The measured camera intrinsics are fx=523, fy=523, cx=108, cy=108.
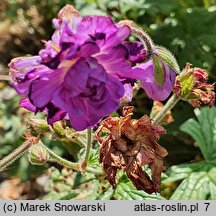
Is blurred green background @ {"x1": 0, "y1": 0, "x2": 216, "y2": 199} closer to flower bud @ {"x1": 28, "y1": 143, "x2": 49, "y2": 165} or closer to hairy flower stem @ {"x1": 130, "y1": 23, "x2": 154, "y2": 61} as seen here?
flower bud @ {"x1": 28, "y1": 143, "x2": 49, "y2": 165}

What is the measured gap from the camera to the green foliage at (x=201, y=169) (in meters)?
2.09

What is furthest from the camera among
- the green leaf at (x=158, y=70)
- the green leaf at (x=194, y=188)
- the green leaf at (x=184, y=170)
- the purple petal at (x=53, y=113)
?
the green leaf at (x=184, y=170)

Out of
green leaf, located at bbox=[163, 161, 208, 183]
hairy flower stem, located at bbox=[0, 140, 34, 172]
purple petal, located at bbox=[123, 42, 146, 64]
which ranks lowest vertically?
green leaf, located at bbox=[163, 161, 208, 183]

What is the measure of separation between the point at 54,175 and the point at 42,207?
0.50m

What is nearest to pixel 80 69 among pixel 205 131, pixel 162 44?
pixel 205 131

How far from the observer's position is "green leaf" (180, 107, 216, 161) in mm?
2275

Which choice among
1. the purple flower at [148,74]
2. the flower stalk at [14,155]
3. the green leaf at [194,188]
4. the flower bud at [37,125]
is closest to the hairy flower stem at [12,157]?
the flower stalk at [14,155]

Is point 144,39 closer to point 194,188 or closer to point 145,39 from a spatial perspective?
point 145,39

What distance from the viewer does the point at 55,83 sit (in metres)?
1.26

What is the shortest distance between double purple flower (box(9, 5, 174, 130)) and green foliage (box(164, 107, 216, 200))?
0.91 meters

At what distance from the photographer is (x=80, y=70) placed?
47.8 inches

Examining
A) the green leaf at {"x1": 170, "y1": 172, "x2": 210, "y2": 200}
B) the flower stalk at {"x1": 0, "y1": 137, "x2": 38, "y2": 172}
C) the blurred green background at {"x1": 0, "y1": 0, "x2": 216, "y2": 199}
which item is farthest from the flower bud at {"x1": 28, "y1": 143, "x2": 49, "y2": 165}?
the blurred green background at {"x1": 0, "y1": 0, "x2": 216, "y2": 199}

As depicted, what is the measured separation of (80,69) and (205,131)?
125cm

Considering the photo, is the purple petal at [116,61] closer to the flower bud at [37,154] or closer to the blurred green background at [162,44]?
the flower bud at [37,154]
